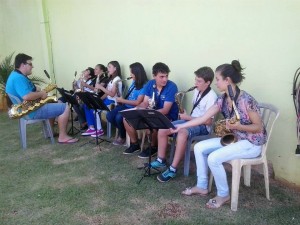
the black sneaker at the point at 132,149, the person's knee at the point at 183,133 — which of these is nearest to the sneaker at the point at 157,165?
the person's knee at the point at 183,133

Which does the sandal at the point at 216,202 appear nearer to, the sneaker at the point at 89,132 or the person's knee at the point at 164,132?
the person's knee at the point at 164,132

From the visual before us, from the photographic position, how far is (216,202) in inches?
124

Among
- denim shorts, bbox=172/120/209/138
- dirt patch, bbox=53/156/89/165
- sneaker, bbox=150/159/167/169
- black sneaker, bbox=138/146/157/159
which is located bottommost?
dirt patch, bbox=53/156/89/165

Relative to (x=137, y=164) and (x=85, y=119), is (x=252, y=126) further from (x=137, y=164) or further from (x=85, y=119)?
(x=85, y=119)

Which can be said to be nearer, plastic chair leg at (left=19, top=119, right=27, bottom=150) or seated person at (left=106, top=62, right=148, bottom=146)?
seated person at (left=106, top=62, right=148, bottom=146)

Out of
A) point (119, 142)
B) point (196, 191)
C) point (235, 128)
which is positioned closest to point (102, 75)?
point (119, 142)

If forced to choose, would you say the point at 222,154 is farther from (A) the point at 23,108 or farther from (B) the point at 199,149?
(A) the point at 23,108

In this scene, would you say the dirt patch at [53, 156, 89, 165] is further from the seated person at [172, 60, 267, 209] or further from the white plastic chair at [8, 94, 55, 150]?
the seated person at [172, 60, 267, 209]

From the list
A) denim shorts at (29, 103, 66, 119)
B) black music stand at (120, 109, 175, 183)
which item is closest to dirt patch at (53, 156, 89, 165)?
denim shorts at (29, 103, 66, 119)

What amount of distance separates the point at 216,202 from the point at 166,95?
153 centimetres

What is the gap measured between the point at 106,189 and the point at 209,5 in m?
2.41

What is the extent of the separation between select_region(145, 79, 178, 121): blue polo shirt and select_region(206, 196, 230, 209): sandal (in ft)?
4.44

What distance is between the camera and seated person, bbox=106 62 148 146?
4768 millimetres

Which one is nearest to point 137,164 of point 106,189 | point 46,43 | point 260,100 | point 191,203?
point 106,189
